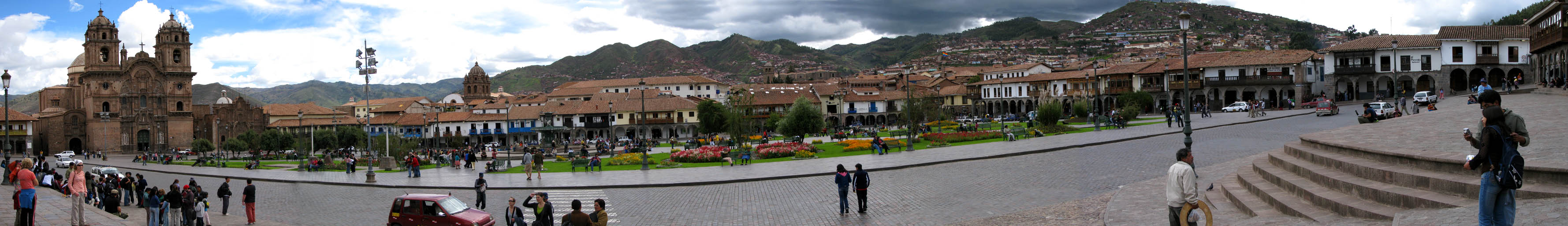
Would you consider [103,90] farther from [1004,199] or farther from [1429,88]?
[1429,88]

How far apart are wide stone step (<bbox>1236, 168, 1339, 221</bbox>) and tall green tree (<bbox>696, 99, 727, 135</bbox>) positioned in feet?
150

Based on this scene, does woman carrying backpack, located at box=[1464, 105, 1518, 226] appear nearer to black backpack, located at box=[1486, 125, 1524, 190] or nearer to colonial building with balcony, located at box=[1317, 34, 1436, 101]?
black backpack, located at box=[1486, 125, 1524, 190]

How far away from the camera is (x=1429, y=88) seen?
153 feet

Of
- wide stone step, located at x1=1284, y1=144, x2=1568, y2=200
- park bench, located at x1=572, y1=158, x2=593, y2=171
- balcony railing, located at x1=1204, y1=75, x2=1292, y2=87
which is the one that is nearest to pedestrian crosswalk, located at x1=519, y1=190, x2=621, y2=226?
park bench, located at x1=572, y1=158, x2=593, y2=171

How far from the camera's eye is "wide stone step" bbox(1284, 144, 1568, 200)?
7020 millimetres

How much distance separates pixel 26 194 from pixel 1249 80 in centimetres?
5449

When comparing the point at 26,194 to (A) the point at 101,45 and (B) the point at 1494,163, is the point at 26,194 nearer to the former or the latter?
(B) the point at 1494,163

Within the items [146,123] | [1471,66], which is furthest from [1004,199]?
[146,123]

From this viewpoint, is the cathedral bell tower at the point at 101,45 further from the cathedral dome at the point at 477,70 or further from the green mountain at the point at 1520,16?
the green mountain at the point at 1520,16

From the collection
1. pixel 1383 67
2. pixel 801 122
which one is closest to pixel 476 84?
pixel 801 122

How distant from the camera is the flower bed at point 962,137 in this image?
29.6 m

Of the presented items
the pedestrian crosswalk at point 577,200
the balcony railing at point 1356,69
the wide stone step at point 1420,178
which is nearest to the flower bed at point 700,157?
the pedestrian crosswalk at point 577,200

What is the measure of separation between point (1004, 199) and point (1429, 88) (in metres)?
45.7

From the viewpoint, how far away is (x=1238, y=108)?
44719 millimetres
